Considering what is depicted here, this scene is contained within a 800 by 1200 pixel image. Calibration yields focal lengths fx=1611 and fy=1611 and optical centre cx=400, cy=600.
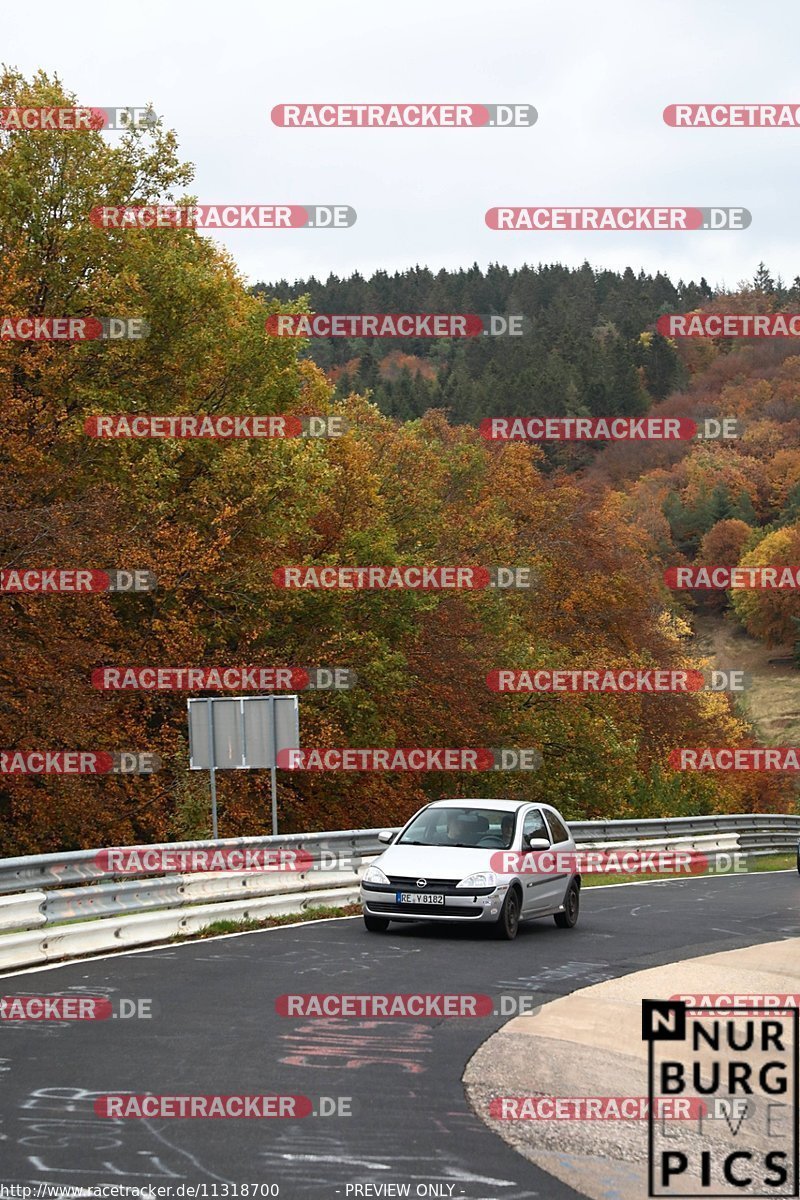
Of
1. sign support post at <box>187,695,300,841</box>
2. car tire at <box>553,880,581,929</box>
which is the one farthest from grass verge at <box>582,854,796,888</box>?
sign support post at <box>187,695,300,841</box>

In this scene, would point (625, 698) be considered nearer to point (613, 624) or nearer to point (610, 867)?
point (613, 624)

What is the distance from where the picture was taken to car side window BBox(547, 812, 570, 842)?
19.7 meters

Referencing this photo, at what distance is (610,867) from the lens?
1222 inches

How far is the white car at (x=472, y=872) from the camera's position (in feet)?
56.6

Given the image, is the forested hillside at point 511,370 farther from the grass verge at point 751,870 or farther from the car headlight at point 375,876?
the car headlight at point 375,876

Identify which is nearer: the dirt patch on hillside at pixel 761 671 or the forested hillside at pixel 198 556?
the forested hillside at pixel 198 556

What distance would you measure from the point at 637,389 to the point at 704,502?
26795 millimetres

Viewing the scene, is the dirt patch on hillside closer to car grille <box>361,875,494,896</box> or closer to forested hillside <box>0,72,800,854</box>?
forested hillside <box>0,72,800,854</box>

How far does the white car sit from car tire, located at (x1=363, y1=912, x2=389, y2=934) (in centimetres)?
1

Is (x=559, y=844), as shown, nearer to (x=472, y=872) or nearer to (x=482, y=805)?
(x=482, y=805)

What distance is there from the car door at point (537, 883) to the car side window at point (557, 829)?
32 cm

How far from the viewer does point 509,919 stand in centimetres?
1753

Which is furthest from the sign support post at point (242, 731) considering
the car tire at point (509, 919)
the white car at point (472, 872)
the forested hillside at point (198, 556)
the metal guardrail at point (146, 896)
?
the forested hillside at point (198, 556)

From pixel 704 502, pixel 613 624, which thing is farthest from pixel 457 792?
pixel 704 502
